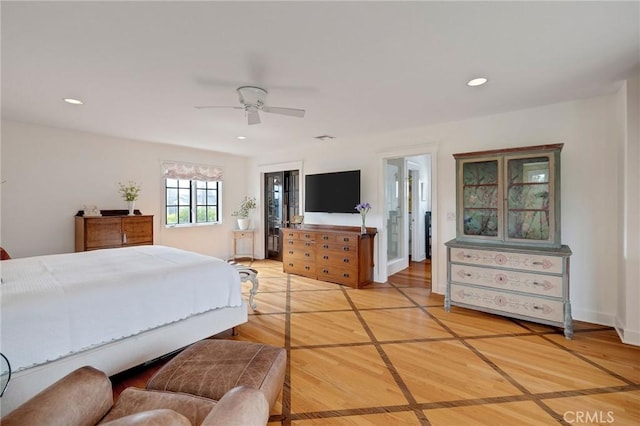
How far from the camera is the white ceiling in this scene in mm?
1720

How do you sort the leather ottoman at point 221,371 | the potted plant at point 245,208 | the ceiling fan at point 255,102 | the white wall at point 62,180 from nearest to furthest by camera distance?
the leather ottoman at point 221,371 < the ceiling fan at point 255,102 < the white wall at point 62,180 < the potted plant at point 245,208

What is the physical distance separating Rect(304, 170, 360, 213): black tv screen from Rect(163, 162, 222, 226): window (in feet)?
7.19

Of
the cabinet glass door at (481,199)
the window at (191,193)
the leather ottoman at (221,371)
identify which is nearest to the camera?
the leather ottoman at (221,371)

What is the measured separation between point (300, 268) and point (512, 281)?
3.23 m

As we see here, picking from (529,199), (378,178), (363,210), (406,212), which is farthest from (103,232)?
(529,199)

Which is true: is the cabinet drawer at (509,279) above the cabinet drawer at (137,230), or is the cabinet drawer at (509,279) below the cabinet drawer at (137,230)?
below

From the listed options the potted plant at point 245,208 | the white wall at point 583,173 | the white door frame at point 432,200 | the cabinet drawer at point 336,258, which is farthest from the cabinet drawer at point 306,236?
the white wall at point 583,173

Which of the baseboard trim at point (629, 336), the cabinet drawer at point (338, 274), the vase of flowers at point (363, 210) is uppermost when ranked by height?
the vase of flowers at point (363, 210)

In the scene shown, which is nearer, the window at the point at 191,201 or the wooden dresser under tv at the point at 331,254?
the wooden dresser under tv at the point at 331,254

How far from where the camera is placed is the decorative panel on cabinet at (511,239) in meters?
2.90

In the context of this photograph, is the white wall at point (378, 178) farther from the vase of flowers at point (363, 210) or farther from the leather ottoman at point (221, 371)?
the leather ottoman at point (221, 371)

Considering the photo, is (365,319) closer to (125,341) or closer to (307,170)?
(125,341)

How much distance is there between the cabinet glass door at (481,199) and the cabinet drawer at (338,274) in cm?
173

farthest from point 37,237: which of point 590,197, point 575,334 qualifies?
point 590,197
